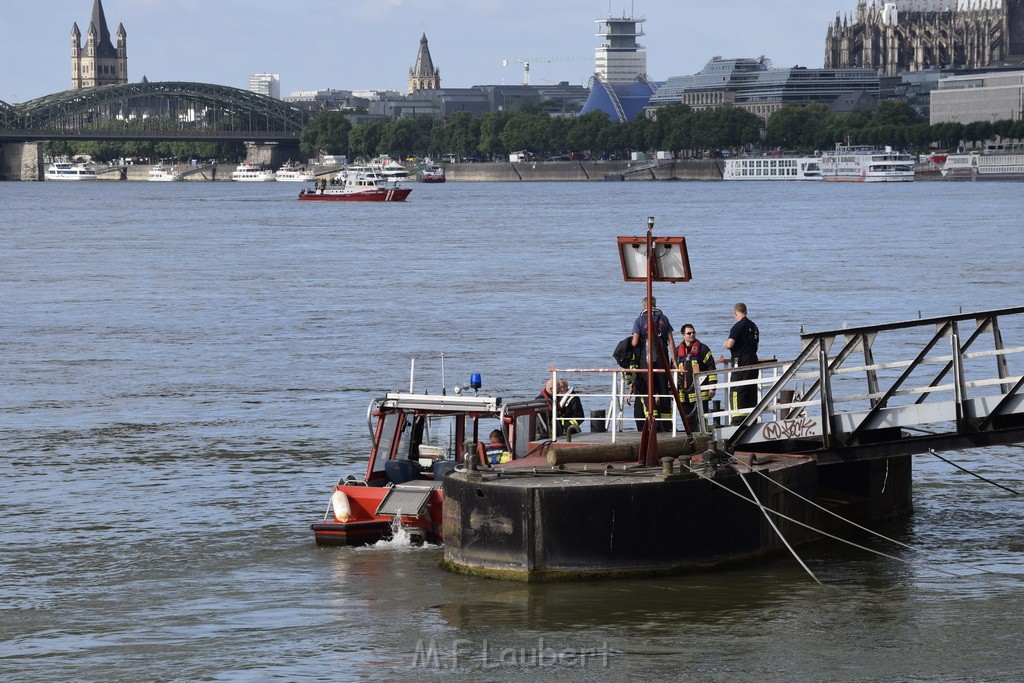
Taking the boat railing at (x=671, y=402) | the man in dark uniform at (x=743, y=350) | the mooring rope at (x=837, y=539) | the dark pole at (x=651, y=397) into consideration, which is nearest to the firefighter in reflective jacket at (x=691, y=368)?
the boat railing at (x=671, y=402)

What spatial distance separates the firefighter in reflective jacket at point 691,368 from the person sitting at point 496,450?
2165 mm

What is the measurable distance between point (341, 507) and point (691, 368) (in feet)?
14.8

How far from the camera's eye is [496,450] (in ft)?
69.6

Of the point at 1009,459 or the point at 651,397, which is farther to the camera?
A: the point at 1009,459

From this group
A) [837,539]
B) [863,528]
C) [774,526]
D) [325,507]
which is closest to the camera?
[774,526]

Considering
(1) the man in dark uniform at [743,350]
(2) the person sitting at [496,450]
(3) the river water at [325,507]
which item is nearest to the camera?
(3) the river water at [325,507]

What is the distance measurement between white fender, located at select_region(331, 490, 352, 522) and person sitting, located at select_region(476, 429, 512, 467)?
1776 mm

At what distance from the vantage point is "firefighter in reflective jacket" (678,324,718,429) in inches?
850

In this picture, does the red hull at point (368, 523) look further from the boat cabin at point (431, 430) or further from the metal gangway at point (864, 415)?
the metal gangway at point (864, 415)

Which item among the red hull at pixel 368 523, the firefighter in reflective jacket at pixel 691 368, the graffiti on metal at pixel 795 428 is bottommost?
the red hull at pixel 368 523

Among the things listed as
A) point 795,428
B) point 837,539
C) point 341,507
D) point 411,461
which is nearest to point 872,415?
point 795,428

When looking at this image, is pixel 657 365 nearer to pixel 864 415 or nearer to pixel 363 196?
pixel 864 415

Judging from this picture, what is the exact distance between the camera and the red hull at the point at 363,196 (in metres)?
188

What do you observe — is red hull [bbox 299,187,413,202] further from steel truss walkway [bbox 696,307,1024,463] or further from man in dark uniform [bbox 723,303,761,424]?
steel truss walkway [bbox 696,307,1024,463]
